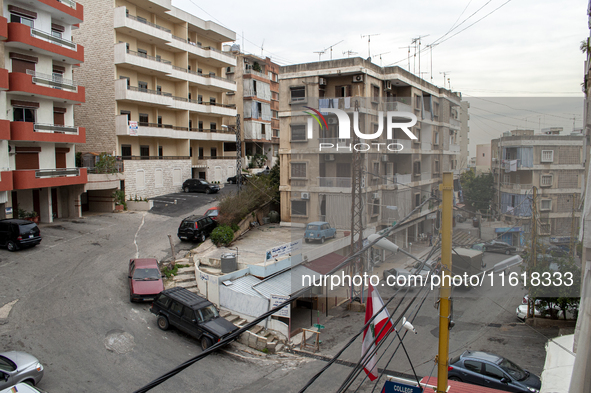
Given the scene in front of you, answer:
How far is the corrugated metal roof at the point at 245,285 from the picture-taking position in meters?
14.5

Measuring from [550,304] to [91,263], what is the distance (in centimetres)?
1769

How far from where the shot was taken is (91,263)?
1675 centimetres

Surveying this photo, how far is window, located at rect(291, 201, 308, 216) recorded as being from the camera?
883 inches

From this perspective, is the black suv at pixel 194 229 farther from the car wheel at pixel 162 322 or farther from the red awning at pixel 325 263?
the car wheel at pixel 162 322

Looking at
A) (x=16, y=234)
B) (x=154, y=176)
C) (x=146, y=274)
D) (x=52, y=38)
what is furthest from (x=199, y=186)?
(x=146, y=274)

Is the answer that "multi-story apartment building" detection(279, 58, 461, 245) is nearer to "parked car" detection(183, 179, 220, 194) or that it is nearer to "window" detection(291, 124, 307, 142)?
"window" detection(291, 124, 307, 142)

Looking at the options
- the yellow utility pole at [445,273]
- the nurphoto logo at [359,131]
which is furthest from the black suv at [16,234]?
the yellow utility pole at [445,273]

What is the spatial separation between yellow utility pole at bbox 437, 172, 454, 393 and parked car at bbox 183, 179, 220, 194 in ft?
88.4

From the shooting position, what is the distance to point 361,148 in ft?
63.4

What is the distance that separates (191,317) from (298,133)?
44.3ft

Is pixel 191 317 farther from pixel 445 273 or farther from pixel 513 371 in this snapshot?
pixel 445 273

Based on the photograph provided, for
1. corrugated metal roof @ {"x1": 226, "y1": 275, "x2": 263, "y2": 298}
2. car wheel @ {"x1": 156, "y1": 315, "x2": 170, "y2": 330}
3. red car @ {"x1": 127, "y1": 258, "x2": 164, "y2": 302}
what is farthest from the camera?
corrugated metal roof @ {"x1": 226, "y1": 275, "x2": 263, "y2": 298}

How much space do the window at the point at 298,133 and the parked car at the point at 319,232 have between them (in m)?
5.71

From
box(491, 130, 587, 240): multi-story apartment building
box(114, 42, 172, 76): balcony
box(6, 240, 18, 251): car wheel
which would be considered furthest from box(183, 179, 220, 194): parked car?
box(491, 130, 587, 240): multi-story apartment building
